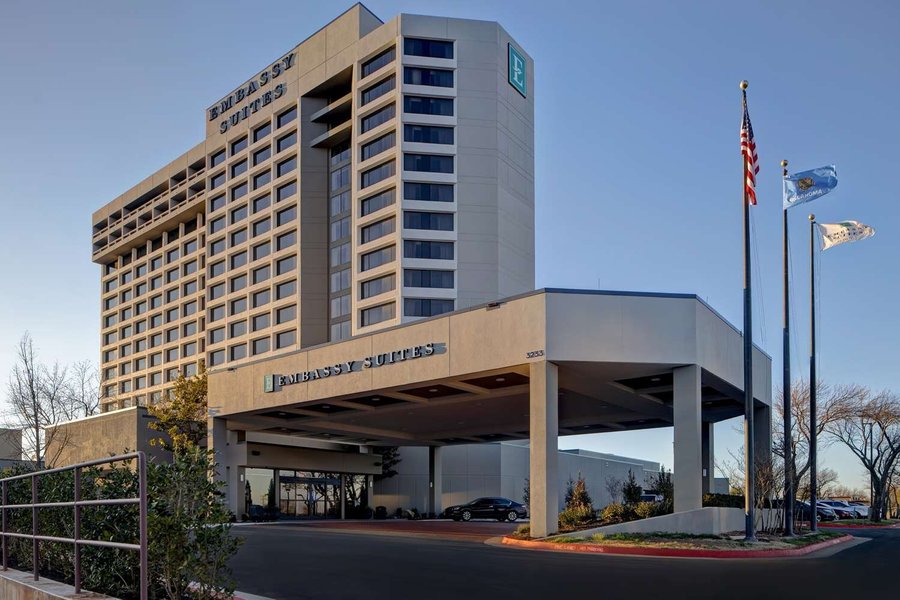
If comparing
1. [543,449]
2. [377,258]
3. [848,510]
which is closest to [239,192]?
[377,258]

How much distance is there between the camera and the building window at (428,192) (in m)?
67.8

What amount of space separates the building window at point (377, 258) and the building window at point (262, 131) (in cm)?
1831

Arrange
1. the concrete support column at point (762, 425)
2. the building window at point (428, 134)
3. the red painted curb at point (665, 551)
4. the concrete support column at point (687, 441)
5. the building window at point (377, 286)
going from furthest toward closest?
1. the building window at point (428, 134)
2. the building window at point (377, 286)
3. the concrete support column at point (762, 425)
4. the concrete support column at point (687, 441)
5. the red painted curb at point (665, 551)

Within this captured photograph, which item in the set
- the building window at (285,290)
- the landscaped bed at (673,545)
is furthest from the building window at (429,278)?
the landscaped bed at (673,545)

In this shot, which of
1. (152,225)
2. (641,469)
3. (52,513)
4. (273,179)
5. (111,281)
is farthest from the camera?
(111,281)

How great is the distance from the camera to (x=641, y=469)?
89.9 metres

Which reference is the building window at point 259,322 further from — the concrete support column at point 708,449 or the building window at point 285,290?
the concrete support column at point 708,449

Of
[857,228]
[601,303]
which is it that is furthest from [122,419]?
[857,228]

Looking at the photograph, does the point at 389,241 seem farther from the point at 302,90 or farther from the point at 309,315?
the point at 302,90

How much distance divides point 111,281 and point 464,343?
91.2 metres

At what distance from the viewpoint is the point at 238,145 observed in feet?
276

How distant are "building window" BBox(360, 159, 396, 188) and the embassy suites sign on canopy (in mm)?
32649

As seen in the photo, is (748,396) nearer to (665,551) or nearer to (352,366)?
(665,551)

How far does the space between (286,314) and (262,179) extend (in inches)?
525
